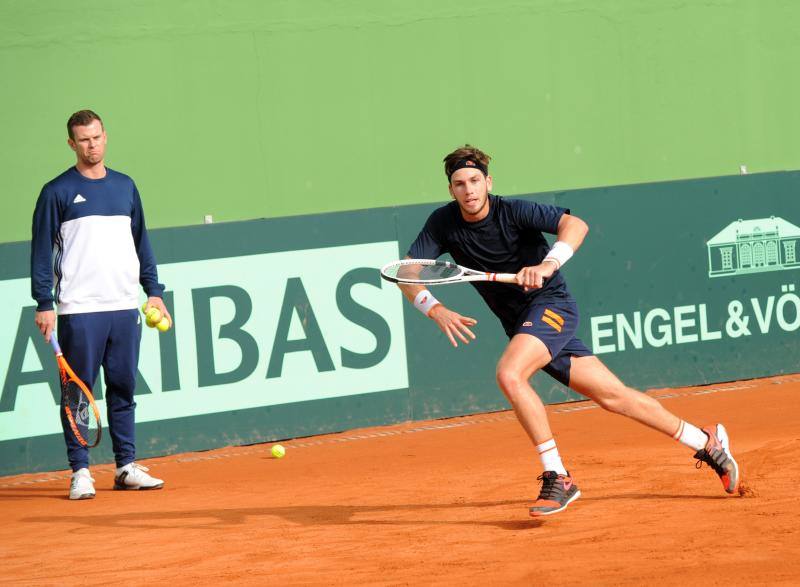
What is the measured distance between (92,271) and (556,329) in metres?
2.75

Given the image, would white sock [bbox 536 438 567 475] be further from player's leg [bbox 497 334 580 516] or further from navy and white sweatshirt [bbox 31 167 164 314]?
navy and white sweatshirt [bbox 31 167 164 314]

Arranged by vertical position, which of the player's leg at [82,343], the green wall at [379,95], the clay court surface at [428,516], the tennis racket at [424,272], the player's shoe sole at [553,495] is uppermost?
the green wall at [379,95]

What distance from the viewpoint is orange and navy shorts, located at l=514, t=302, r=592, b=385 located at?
6004 millimetres

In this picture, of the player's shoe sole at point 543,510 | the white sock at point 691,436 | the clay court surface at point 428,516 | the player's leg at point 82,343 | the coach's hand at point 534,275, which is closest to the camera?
the clay court surface at point 428,516

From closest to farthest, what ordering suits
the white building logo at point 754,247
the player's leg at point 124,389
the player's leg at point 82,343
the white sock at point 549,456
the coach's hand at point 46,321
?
the white sock at point 549,456, the coach's hand at point 46,321, the player's leg at point 82,343, the player's leg at point 124,389, the white building logo at point 754,247

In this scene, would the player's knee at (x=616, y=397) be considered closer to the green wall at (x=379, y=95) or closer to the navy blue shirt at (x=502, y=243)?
the navy blue shirt at (x=502, y=243)

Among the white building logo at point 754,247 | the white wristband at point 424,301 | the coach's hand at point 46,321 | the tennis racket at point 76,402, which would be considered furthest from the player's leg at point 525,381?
the white building logo at point 754,247

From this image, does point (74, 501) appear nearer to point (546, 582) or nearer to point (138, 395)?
point (138, 395)

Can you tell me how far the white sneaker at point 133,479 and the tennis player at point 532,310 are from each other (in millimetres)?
2385

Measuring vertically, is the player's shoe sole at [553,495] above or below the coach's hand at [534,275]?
below

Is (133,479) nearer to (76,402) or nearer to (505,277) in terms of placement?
(76,402)

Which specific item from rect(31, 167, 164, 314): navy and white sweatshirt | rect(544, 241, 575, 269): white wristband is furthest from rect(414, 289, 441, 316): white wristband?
rect(31, 167, 164, 314): navy and white sweatshirt

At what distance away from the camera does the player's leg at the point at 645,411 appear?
6012 mm

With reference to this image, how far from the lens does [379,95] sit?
36.7 feet
